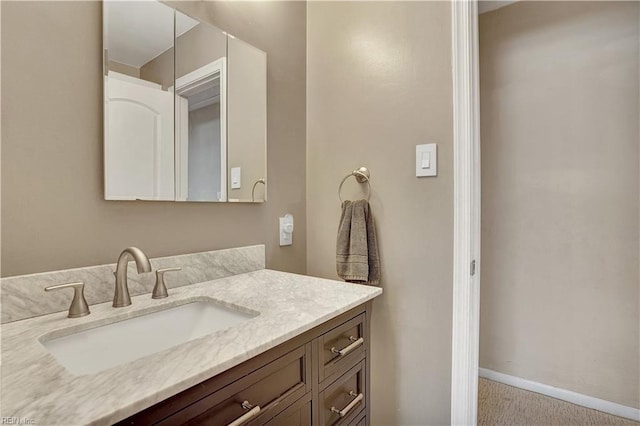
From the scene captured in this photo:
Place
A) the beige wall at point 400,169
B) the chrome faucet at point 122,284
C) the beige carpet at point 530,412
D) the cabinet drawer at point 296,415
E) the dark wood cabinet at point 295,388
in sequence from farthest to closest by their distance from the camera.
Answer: the beige carpet at point 530,412 → the beige wall at point 400,169 → the chrome faucet at point 122,284 → the cabinet drawer at point 296,415 → the dark wood cabinet at point 295,388

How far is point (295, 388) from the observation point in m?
0.78

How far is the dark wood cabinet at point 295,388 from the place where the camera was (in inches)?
22.7

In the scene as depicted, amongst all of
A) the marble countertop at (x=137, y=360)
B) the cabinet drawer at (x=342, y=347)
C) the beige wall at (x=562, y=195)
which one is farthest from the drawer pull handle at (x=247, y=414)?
the beige wall at (x=562, y=195)

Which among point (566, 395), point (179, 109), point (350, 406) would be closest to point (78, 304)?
point (179, 109)

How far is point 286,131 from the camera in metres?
1.53

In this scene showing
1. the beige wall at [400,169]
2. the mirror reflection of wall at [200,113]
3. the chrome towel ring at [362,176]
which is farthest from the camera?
the chrome towel ring at [362,176]

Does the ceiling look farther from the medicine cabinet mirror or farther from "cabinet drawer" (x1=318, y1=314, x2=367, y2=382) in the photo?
"cabinet drawer" (x1=318, y1=314, x2=367, y2=382)

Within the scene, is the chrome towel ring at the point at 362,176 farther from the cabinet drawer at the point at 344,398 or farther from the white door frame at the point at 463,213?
the cabinet drawer at the point at 344,398

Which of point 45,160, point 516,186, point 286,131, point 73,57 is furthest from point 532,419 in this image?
point 73,57

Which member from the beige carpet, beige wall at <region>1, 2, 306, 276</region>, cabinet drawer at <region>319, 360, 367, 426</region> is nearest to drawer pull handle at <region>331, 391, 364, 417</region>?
cabinet drawer at <region>319, 360, 367, 426</region>

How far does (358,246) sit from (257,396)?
77 cm

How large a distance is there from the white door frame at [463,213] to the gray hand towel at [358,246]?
0.33 m

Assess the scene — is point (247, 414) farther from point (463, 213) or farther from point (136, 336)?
point (463, 213)

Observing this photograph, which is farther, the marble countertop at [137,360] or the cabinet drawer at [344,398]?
the cabinet drawer at [344,398]
